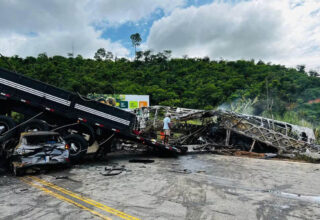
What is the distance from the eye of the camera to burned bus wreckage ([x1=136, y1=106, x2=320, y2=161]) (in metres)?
11.6

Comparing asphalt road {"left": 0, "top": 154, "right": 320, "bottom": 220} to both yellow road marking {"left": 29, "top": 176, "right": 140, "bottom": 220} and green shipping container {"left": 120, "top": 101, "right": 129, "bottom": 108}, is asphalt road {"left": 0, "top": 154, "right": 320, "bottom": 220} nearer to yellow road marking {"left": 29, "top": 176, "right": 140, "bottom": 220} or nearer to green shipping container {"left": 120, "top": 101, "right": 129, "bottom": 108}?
yellow road marking {"left": 29, "top": 176, "right": 140, "bottom": 220}

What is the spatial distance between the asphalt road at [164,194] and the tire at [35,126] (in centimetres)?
210

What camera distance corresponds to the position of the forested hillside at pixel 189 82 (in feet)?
121

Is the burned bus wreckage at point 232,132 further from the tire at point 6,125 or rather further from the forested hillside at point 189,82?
the forested hillside at point 189,82

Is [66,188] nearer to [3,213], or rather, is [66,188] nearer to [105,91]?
[3,213]

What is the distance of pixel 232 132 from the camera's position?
1384 centimetres

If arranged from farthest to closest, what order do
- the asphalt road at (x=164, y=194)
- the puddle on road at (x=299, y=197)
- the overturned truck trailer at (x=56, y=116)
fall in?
the overturned truck trailer at (x=56, y=116)
the puddle on road at (x=299, y=197)
the asphalt road at (x=164, y=194)

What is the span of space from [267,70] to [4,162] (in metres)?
56.6

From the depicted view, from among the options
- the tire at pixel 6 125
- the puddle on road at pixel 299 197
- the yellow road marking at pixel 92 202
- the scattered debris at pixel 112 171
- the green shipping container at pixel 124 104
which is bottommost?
the yellow road marking at pixel 92 202

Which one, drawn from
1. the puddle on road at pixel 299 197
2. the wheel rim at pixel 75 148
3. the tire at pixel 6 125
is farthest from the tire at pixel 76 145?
the puddle on road at pixel 299 197

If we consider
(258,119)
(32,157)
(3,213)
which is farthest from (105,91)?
(3,213)

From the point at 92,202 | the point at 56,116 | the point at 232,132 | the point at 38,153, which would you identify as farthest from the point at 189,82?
the point at 92,202

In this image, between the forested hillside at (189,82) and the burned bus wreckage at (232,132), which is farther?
the forested hillside at (189,82)

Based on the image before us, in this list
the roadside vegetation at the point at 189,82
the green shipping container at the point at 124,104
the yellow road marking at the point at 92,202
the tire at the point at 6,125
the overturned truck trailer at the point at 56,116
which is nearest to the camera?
the yellow road marking at the point at 92,202
